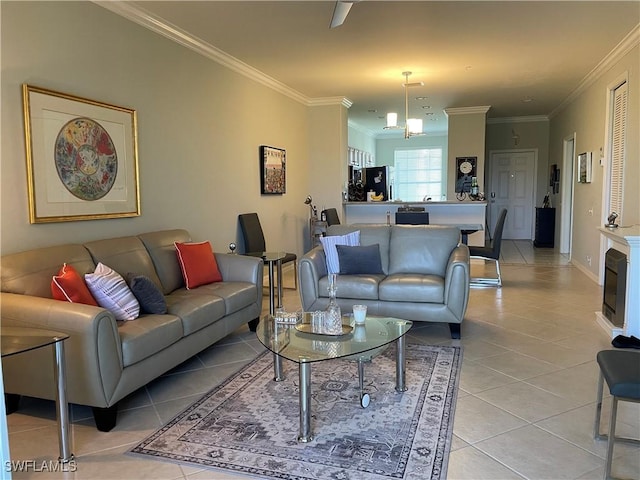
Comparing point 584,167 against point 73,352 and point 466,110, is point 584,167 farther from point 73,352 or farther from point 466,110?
point 73,352

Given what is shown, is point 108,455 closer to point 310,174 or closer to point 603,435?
point 603,435

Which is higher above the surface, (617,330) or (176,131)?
(176,131)

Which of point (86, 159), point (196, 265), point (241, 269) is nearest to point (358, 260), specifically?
point (241, 269)

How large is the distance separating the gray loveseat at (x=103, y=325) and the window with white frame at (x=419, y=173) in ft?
33.6

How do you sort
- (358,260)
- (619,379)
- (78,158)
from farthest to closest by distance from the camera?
(358,260) < (78,158) < (619,379)

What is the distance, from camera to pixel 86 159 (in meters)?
3.43

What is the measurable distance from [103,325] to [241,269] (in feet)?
5.74

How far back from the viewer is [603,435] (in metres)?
2.36

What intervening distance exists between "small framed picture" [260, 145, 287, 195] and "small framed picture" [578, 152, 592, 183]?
425cm

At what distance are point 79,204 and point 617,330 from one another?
4.25 metres

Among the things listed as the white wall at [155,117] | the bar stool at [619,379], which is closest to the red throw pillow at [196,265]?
the white wall at [155,117]

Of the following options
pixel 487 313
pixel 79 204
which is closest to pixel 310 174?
pixel 487 313

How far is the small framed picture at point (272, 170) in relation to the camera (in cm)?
602

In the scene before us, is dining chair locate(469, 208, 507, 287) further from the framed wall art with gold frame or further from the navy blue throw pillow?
the framed wall art with gold frame
